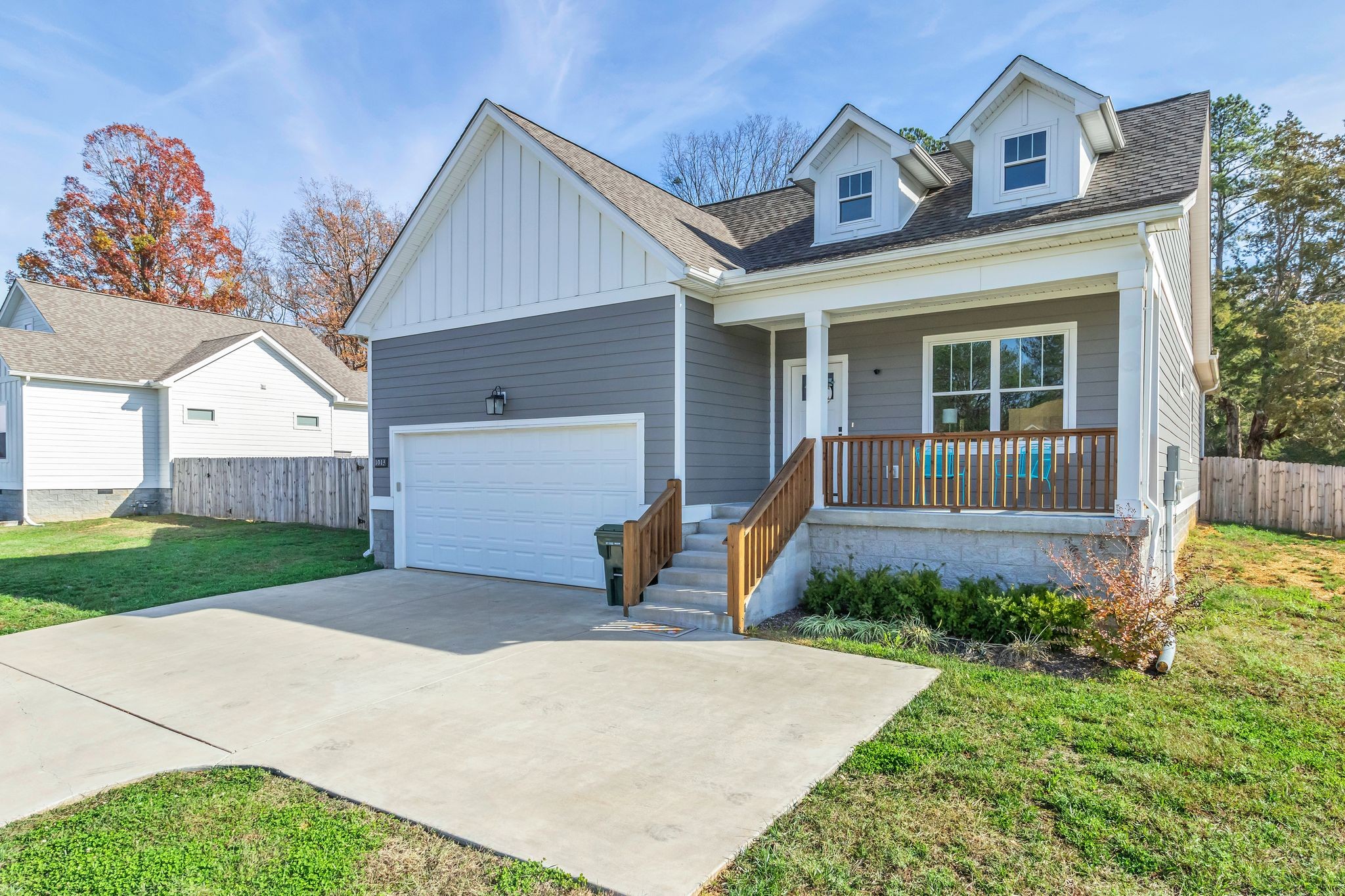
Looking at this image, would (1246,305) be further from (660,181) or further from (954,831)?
(954,831)

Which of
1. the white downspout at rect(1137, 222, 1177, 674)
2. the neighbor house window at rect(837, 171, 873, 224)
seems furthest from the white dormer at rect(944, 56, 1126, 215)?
the white downspout at rect(1137, 222, 1177, 674)

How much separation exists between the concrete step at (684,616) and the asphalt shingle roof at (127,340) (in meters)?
17.2

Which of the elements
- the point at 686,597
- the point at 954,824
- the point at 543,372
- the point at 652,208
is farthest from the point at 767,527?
the point at 652,208

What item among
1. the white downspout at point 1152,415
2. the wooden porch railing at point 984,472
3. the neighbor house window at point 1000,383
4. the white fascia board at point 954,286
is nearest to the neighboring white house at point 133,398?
the white fascia board at point 954,286

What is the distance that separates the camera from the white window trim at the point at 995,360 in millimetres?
8500

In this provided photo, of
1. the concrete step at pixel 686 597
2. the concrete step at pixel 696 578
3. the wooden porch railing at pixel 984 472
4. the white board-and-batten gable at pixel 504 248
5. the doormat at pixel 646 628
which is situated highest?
the white board-and-batten gable at pixel 504 248

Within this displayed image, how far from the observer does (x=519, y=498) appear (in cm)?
1013

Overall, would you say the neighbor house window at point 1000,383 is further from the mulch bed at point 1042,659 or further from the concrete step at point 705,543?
the concrete step at point 705,543

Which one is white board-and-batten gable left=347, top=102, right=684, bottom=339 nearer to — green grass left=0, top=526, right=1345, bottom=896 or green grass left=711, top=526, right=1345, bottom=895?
green grass left=711, top=526, right=1345, bottom=895

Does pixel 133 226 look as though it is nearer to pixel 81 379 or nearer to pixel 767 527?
pixel 81 379

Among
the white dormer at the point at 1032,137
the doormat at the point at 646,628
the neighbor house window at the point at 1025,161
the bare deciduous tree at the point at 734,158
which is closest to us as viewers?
the doormat at the point at 646,628

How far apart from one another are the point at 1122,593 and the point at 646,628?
4.08m

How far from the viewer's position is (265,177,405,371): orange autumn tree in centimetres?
3003

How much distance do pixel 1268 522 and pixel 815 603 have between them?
43.9 ft
